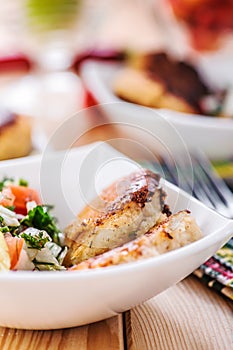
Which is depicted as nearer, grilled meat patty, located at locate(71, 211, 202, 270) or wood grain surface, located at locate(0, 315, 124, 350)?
grilled meat patty, located at locate(71, 211, 202, 270)

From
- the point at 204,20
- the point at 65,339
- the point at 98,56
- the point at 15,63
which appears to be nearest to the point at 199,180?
the point at 65,339

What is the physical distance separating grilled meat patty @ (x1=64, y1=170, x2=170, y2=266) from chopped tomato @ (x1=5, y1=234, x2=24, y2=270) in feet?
0.64

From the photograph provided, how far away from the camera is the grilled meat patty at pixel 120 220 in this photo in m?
1.89

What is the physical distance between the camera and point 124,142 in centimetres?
305

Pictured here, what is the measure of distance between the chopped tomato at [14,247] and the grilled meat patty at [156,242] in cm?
15

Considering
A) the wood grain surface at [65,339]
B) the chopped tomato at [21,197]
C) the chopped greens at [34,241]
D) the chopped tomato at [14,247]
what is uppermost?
the chopped tomato at [14,247]

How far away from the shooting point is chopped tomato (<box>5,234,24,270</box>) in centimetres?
Result: 176

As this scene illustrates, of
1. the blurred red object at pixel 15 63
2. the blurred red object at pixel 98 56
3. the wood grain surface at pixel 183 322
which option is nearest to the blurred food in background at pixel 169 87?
the blurred red object at pixel 98 56

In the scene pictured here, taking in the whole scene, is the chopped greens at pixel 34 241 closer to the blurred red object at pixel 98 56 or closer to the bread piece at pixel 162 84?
the bread piece at pixel 162 84

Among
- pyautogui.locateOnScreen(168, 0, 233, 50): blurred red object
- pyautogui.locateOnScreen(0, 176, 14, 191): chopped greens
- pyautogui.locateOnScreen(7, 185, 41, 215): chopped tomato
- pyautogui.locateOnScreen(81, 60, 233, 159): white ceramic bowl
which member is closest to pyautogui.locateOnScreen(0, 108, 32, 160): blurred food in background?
pyautogui.locateOnScreen(81, 60, 233, 159): white ceramic bowl

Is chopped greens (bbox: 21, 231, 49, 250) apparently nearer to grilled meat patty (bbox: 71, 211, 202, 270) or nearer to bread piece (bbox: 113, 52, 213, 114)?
grilled meat patty (bbox: 71, 211, 202, 270)

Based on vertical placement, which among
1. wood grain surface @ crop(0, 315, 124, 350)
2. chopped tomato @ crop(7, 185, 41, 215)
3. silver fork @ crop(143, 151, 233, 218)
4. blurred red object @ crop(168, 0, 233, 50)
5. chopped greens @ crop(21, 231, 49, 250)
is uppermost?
chopped greens @ crop(21, 231, 49, 250)

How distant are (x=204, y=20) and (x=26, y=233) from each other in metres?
3.83

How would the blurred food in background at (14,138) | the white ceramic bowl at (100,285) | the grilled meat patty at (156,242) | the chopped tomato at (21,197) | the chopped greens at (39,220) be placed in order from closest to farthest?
the white ceramic bowl at (100,285), the grilled meat patty at (156,242), the chopped greens at (39,220), the chopped tomato at (21,197), the blurred food in background at (14,138)
